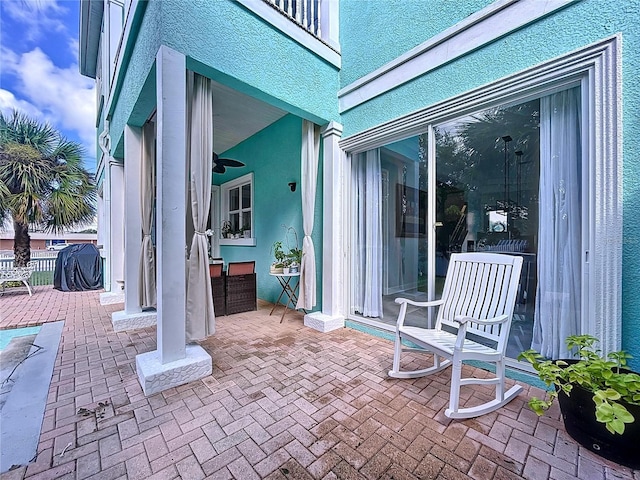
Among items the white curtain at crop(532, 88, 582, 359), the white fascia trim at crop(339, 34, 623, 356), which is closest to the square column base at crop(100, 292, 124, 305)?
the white curtain at crop(532, 88, 582, 359)

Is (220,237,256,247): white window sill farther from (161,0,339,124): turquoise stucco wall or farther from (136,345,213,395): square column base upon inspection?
(136,345,213,395): square column base

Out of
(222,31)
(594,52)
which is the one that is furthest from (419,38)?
(222,31)

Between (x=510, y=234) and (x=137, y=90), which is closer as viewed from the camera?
(x=510, y=234)

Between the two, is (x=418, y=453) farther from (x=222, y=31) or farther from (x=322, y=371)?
(x=222, y=31)

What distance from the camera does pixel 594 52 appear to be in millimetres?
1869

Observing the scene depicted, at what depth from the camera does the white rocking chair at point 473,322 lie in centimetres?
178

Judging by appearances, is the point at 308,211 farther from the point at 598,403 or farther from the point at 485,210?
the point at 598,403

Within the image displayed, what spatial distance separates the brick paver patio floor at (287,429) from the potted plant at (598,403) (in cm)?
8

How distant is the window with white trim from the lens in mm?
5840

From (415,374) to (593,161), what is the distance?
2.11 m

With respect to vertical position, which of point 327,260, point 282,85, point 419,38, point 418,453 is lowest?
point 418,453

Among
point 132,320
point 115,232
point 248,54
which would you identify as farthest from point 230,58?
point 115,232

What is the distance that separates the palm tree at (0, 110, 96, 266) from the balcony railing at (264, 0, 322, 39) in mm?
7296

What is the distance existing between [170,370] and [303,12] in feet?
15.0
